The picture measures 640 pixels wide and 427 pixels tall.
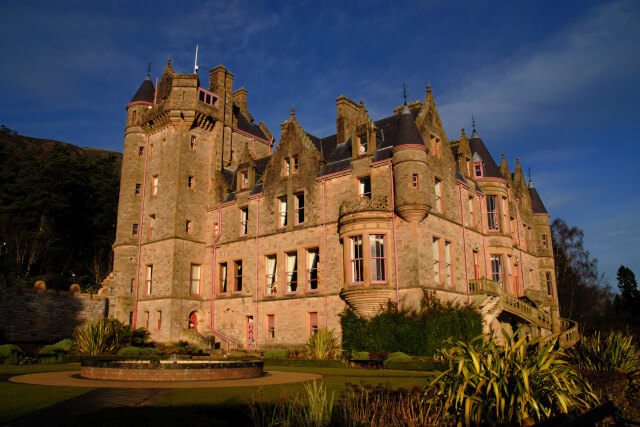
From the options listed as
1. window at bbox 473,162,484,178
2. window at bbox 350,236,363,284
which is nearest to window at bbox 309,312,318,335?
window at bbox 350,236,363,284

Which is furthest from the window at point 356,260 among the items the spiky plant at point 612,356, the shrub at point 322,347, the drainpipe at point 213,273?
the spiky plant at point 612,356

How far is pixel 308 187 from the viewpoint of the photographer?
33.5 m

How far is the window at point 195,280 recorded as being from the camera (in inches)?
1507

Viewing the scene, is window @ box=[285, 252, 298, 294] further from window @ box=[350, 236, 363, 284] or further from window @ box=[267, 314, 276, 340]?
window @ box=[350, 236, 363, 284]

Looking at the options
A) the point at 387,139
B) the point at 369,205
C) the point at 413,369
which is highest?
the point at 387,139

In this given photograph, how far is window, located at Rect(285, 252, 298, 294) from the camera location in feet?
109

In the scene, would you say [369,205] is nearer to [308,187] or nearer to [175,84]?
[308,187]

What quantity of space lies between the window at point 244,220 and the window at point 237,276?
2299 millimetres

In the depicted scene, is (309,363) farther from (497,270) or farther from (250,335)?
(497,270)

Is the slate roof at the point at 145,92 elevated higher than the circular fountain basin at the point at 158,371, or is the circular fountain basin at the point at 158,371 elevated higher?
the slate roof at the point at 145,92

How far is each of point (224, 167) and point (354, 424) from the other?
1421 inches

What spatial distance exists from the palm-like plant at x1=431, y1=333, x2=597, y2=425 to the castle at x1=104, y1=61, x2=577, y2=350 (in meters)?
19.3

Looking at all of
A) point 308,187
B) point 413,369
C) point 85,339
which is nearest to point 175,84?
point 308,187

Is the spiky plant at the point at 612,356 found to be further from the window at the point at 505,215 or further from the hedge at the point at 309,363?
the window at the point at 505,215
